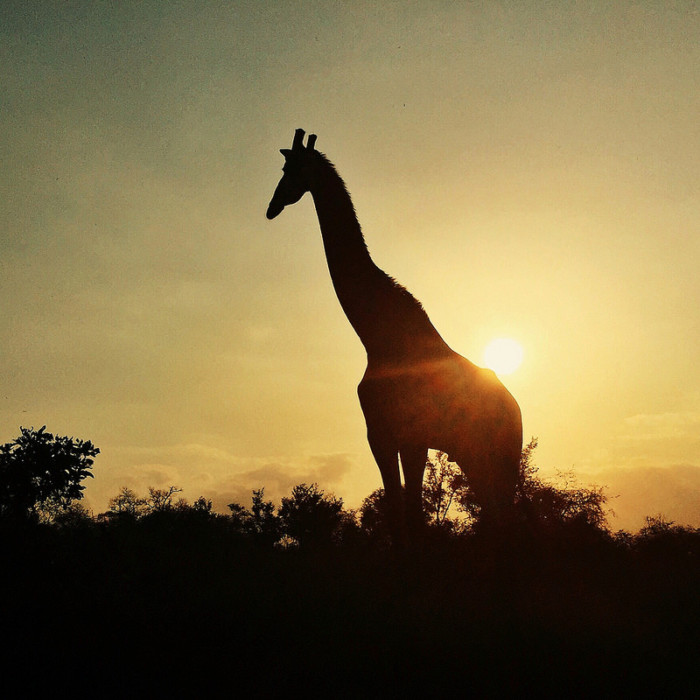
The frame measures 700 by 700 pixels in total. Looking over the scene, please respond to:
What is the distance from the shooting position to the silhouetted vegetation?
181 inches

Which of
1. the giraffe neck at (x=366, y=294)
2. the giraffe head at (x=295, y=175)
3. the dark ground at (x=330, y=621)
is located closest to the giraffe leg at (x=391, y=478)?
the dark ground at (x=330, y=621)

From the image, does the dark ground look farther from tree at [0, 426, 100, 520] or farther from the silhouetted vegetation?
tree at [0, 426, 100, 520]

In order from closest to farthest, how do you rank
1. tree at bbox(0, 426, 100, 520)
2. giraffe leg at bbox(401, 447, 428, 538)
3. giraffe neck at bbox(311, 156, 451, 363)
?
1. giraffe leg at bbox(401, 447, 428, 538)
2. giraffe neck at bbox(311, 156, 451, 363)
3. tree at bbox(0, 426, 100, 520)

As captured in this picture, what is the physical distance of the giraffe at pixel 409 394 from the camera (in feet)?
28.8

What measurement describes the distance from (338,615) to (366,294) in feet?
15.7

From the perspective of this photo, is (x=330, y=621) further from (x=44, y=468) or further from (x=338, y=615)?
(x=44, y=468)

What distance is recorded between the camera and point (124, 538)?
8.83m

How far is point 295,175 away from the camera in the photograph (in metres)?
10.1

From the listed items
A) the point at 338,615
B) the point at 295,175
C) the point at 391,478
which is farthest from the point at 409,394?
the point at 295,175

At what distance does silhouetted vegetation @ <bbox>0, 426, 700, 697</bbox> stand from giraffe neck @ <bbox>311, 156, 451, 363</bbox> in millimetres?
2845

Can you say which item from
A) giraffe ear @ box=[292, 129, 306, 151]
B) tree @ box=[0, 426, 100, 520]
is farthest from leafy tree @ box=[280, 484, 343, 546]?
giraffe ear @ box=[292, 129, 306, 151]

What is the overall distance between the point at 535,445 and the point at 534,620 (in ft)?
78.5

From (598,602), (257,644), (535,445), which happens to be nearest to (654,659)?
(598,602)

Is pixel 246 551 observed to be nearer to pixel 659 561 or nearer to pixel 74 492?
pixel 659 561
